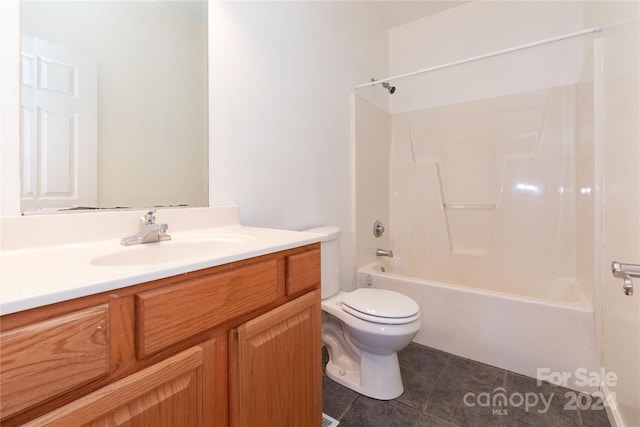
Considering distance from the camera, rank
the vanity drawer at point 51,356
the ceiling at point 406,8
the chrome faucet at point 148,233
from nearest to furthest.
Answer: the vanity drawer at point 51,356, the chrome faucet at point 148,233, the ceiling at point 406,8

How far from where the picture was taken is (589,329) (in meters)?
1.42

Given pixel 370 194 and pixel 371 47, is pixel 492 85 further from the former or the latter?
pixel 370 194

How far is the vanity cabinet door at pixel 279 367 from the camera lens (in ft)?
2.39

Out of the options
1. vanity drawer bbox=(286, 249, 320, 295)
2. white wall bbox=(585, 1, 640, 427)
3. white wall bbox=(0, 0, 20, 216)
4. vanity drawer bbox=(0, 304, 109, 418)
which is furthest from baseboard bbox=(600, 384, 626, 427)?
white wall bbox=(0, 0, 20, 216)

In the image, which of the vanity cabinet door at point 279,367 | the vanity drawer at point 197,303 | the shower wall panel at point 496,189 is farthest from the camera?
the shower wall panel at point 496,189

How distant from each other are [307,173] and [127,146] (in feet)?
3.09

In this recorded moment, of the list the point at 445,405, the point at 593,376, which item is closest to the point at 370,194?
the point at 445,405

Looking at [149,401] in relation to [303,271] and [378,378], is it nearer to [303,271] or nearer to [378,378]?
[303,271]

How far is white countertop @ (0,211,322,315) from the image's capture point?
0.44 m

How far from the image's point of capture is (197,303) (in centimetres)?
63

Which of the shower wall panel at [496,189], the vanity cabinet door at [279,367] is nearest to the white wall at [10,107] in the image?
the vanity cabinet door at [279,367]

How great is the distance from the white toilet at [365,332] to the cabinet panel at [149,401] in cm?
88

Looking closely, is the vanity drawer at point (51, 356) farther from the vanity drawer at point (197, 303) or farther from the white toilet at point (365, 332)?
the white toilet at point (365, 332)

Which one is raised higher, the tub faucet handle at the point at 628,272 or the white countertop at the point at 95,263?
the white countertop at the point at 95,263
